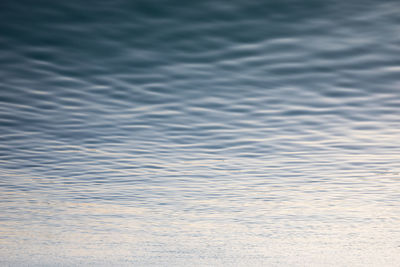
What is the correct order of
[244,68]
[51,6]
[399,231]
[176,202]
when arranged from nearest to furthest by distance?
1. [51,6]
2. [244,68]
3. [176,202]
4. [399,231]

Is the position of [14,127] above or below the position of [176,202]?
above

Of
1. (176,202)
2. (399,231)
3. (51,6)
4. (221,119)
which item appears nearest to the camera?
(51,6)

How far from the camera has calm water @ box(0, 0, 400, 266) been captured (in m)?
4.63

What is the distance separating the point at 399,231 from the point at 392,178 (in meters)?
10.6

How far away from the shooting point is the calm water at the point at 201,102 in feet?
15.2

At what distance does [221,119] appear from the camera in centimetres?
753

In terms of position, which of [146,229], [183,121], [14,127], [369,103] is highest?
[369,103]

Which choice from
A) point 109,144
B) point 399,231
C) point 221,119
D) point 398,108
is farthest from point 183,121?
point 399,231

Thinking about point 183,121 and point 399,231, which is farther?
point 399,231

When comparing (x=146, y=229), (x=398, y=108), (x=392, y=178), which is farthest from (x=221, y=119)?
(x=146, y=229)

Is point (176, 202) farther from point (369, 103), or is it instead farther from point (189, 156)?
point (369, 103)

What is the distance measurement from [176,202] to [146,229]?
6860 mm

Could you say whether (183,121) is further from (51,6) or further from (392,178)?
(392,178)

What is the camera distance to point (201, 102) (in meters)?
6.84
